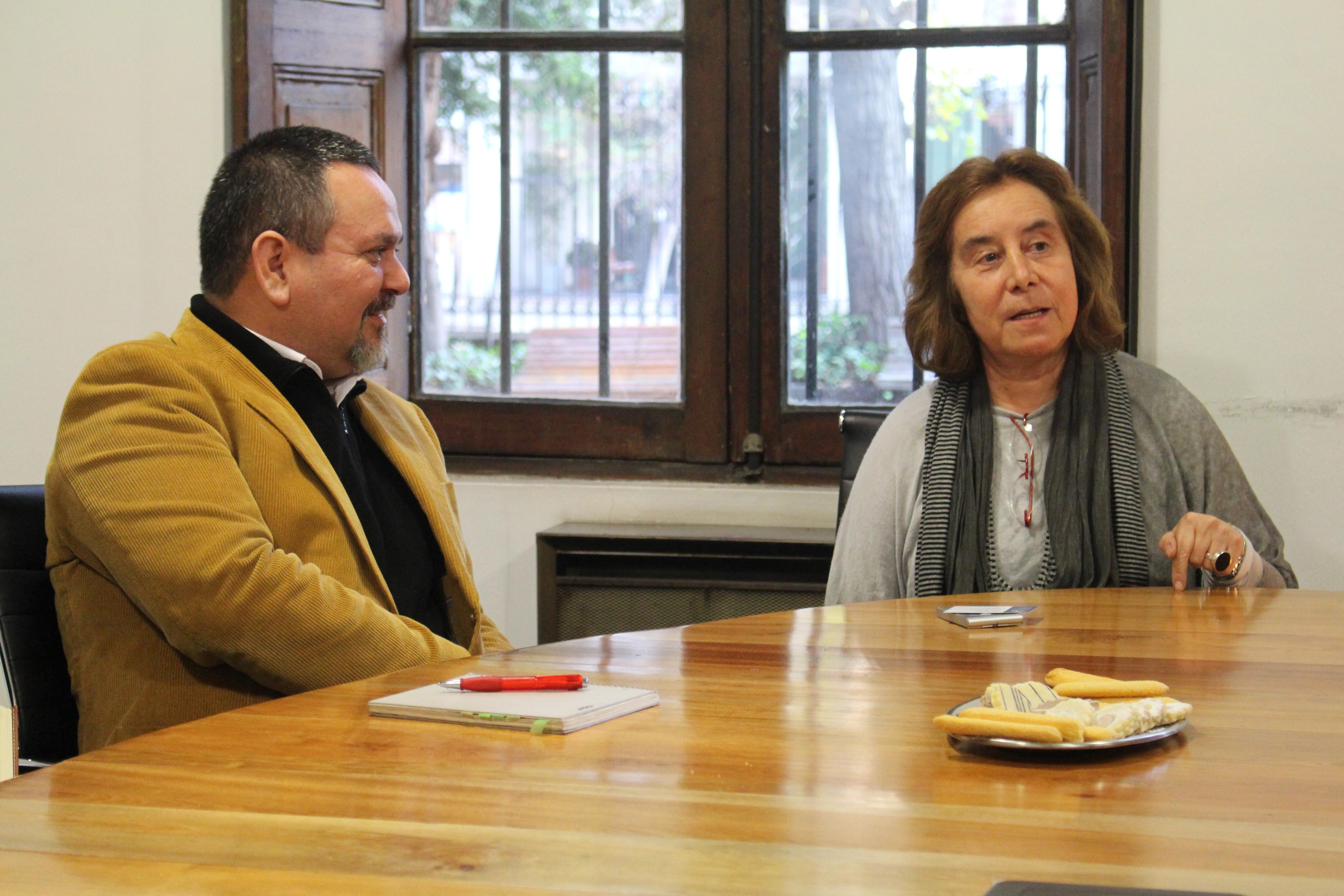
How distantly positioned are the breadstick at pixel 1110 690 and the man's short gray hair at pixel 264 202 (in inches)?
48.1

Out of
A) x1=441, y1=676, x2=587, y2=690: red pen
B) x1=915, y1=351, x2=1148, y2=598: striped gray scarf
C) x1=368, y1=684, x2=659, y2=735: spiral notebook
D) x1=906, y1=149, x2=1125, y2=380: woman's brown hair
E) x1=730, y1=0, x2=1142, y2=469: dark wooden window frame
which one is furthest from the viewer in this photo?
x1=730, y1=0, x2=1142, y2=469: dark wooden window frame

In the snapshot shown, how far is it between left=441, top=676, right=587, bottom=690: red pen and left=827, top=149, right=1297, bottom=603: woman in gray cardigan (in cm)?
103

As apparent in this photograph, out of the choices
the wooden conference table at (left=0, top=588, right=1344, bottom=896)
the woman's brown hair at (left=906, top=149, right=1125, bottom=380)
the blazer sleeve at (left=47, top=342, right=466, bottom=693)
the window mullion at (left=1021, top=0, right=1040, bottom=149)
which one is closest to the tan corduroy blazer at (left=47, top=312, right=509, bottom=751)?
the blazer sleeve at (left=47, top=342, right=466, bottom=693)

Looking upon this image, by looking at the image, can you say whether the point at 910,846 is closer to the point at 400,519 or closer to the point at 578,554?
the point at 400,519

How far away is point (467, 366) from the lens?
11.0 feet

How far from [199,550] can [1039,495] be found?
1330 millimetres

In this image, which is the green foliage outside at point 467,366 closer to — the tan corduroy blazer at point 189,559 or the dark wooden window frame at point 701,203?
the dark wooden window frame at point 701,203

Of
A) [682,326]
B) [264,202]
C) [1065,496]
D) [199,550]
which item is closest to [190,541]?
[199,550]

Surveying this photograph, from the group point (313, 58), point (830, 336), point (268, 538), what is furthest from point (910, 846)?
point (313, 58)

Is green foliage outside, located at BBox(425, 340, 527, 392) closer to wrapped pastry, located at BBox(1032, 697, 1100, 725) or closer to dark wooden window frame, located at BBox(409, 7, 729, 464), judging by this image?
dark wooden window frame, located at BBox(409, 7, 729, 464)

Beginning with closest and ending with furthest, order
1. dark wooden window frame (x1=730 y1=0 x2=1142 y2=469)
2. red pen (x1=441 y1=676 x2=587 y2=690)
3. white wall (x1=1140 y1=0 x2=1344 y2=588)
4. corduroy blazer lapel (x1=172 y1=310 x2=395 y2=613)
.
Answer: red pen (x1=441 y1=676 x2=587 y2=690), corduroy blazer lapel (x1=172 y1=310 x2=395 y2=613), white wall (x1=1140 y1=0 x2=1344 y2=588), dark wooden window frame (x1=730 y1=0 x2=1142 y2=469)

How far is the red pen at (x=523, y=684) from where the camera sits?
1.18 metres

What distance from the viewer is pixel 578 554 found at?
2922 mm

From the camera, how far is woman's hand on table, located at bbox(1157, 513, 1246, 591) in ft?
6.02
